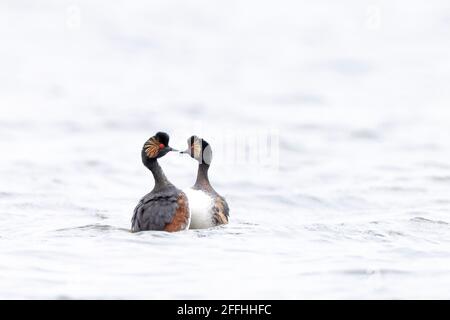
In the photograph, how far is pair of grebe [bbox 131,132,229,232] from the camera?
15.8 metres

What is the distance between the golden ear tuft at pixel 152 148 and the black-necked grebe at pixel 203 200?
2.51 ft

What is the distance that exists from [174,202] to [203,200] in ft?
3.62

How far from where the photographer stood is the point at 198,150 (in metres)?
17.6

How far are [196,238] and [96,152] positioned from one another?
15.2 m

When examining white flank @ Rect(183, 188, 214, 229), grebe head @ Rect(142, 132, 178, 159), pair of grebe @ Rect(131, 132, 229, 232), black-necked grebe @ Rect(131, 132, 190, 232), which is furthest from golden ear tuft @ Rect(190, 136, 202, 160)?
black-necked grebe @ Rect(131, 132, 190, 232)

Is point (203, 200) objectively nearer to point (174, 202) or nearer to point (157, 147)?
point (157, 147)

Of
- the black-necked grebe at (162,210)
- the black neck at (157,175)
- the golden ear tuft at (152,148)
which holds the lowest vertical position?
the black-necked grebe at (162,210)

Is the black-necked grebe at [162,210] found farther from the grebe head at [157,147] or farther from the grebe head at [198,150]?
the grebe head at [198,150]

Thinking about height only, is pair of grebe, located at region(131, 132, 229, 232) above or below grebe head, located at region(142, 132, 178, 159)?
below

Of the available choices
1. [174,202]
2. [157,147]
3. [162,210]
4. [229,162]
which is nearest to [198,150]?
[157,147]

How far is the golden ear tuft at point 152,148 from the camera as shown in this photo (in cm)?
1656

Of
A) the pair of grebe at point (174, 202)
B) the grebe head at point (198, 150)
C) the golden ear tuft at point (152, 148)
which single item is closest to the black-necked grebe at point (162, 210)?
the pair of grebe at point (174, 202)

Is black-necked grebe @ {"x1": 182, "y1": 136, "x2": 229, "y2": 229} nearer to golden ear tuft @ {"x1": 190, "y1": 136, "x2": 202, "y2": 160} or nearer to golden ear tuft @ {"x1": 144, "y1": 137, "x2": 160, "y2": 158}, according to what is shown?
golden ear tuft @ {"x1": 190, "y1": 136, "x2": 202, "y2": 160}
